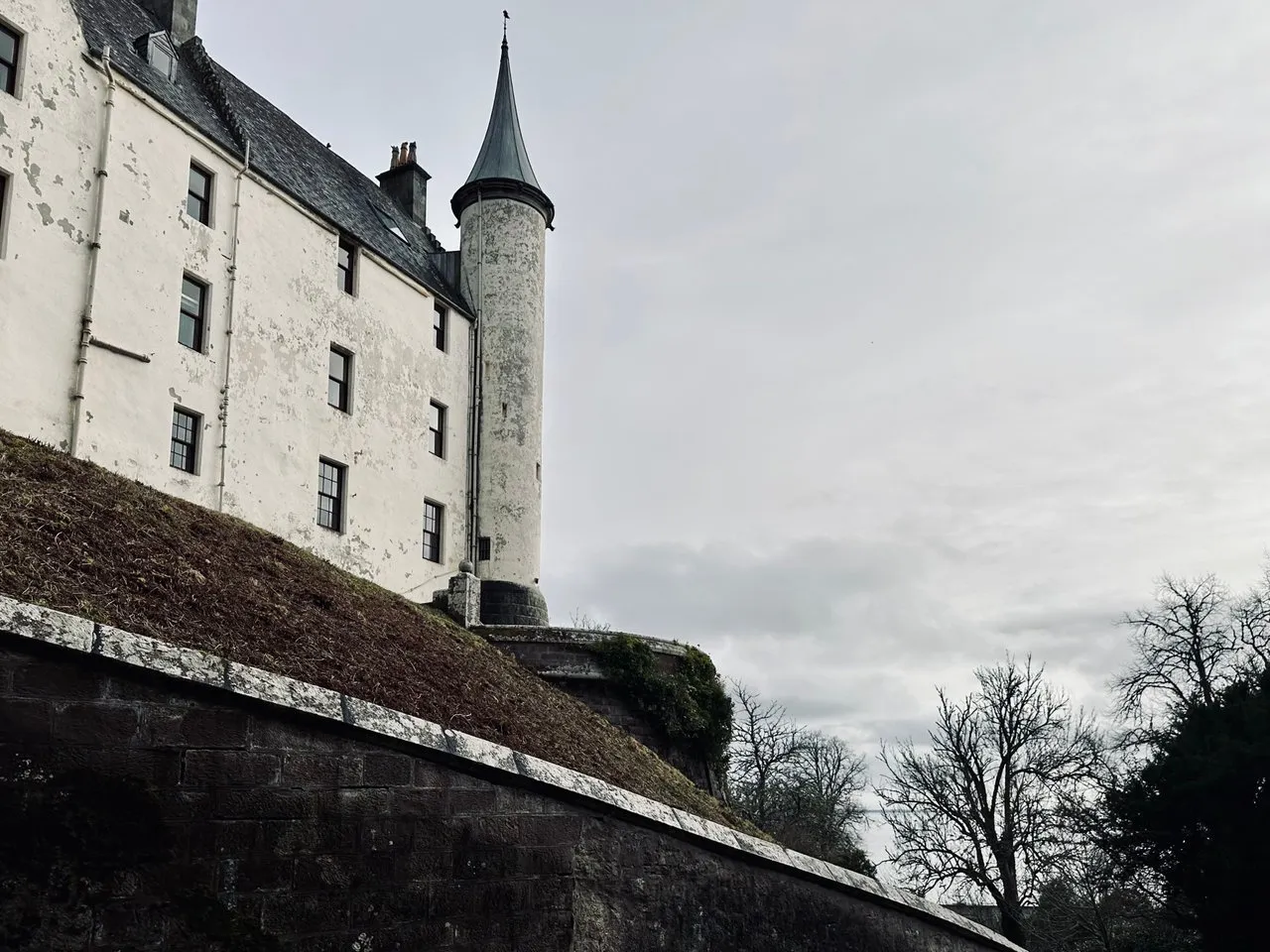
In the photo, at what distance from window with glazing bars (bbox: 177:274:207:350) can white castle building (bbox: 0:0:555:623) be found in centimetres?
4

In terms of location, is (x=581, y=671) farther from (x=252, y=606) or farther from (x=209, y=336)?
(x=252, y=606)

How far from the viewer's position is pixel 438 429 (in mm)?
27703

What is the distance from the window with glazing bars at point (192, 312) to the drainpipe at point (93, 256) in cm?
208

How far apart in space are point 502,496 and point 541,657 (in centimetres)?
875

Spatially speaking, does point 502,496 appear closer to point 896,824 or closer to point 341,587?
point 341,587

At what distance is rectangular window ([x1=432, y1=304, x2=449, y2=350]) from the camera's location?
28.2 metres

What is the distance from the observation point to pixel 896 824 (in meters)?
32.8

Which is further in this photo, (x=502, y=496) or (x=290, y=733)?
(x=502, y=496)

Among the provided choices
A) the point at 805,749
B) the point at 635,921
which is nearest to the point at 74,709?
the point at 635,921

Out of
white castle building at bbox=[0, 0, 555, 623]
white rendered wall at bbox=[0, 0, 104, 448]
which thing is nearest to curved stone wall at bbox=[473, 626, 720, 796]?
white castle building at bbox=[0, 0, 555, 623]

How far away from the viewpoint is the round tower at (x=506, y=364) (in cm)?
2750

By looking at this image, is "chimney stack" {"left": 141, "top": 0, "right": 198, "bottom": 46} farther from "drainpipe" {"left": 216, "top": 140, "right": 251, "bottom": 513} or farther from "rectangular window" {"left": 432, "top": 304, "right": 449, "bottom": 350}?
"rectangular window" {"left": 432, "top": 304, "right": 449, "bottom": 350}

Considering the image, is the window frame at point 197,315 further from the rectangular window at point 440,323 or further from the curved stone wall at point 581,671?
the curved stone wall at point 581,671

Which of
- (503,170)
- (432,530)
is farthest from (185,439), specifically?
(503,170)
